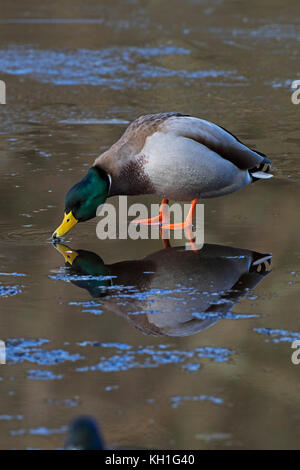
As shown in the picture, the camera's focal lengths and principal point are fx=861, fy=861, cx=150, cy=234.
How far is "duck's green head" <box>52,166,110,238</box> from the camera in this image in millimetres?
4672

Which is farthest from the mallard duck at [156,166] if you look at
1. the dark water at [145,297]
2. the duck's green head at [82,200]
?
the dark water at [145,297]

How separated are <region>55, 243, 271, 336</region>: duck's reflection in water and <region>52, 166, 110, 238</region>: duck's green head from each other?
129 mm

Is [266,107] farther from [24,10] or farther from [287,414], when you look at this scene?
[24,10]

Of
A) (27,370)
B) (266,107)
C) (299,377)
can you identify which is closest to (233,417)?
(299,377)

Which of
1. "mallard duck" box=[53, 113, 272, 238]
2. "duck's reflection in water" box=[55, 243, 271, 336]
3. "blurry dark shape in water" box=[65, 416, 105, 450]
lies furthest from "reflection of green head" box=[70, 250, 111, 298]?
"blurry dark shape in water" box=[65, 416, 105, 450]

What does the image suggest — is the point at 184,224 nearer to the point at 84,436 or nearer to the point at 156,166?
the point at 156,166

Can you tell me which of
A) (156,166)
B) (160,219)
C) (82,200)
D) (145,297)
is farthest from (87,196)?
(145,297)

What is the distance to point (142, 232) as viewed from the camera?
495cm

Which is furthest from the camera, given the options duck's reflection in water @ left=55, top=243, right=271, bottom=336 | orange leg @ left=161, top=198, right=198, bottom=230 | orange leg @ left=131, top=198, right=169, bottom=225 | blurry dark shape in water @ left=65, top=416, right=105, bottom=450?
orange leg @ left=131, top=198, right=169, bottom=225

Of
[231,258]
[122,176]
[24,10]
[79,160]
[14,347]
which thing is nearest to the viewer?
[14,347]

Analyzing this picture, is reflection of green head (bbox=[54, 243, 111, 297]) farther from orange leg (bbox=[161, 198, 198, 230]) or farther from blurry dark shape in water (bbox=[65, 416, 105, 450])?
blurry dark shape in water (bbox=[65, 416, 105, 450])

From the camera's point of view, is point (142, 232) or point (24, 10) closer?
point (142, 232)

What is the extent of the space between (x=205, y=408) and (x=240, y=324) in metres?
0.73

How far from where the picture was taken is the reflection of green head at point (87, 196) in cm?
467
